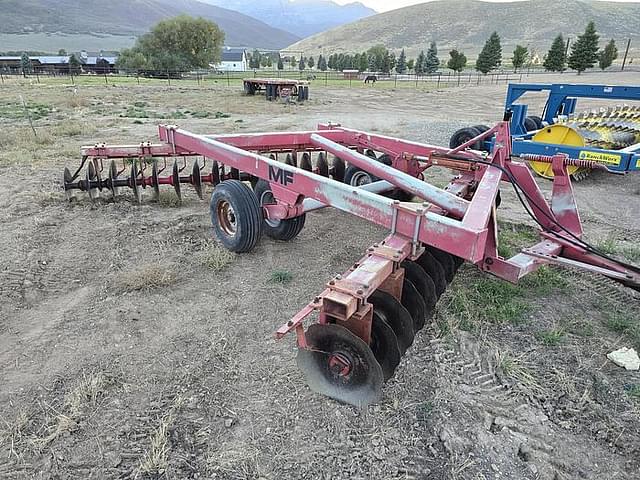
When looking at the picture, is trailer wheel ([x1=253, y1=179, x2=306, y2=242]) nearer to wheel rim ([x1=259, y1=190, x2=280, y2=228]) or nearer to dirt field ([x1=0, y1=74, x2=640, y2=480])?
wheel rim ([x1=259, y1=190, x2=280, y2=228])

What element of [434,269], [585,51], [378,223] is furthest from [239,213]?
[585,51]

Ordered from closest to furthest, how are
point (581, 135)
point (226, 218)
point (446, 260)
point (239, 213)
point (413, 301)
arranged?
point (413, 301)
point (446, 260)
point (239, 213)
point (226, 218)
point (581, 135)

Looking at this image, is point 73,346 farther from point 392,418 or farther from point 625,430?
point 625,430

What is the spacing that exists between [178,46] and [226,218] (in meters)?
61.7

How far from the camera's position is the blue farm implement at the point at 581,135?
6340 millimetres

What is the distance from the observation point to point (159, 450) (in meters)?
2.46

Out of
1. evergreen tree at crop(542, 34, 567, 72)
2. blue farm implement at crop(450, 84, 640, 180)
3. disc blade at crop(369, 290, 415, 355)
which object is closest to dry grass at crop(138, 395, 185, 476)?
disc blade at crop(369, 290, 415, 355)

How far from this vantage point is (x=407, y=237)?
10.1 ft

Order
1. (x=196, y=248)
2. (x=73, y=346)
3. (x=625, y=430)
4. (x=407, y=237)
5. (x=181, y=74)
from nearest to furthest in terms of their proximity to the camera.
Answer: (x=625, y=430)
(x=407, y=237)
(x=73, y=346)
(x=196, y=248)
(x=181, y=74)

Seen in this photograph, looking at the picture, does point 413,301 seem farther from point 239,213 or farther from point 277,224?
point 277,224

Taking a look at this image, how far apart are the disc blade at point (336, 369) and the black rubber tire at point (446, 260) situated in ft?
4.91

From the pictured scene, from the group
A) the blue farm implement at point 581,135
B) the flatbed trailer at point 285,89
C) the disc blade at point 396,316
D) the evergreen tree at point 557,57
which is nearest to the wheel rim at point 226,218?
the disc blade at point 396,316

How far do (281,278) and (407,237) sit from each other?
160cm

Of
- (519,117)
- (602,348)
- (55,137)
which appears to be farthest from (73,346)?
(55,137)
